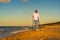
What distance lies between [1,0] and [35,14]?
2.42 metres

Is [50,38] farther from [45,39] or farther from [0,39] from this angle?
[0,39]

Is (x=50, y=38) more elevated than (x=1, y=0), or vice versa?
(x=1, y=0)

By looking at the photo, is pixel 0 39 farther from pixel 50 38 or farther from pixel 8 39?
pixel 50 38

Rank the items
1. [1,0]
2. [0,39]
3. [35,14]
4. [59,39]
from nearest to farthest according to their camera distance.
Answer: [59,39] → [0,39] → [35,14] → [1,0]

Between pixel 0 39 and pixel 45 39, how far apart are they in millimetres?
1913

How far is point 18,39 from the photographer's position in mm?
9328

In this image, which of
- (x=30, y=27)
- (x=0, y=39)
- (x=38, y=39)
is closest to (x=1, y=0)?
(x=30, y=27)

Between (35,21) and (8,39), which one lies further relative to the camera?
(35,21)

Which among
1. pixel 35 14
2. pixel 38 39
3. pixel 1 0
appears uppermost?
pixel 1 0

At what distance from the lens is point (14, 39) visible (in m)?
9.33

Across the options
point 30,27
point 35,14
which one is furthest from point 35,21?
point 30,27

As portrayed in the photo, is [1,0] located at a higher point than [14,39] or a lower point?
higher

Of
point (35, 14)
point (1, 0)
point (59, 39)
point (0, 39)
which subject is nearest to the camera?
point (59, 39)

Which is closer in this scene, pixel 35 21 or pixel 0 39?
pixel 0 39
